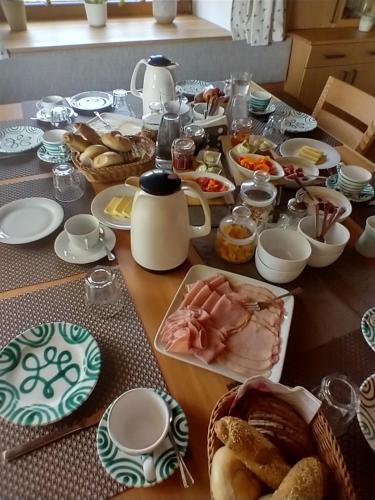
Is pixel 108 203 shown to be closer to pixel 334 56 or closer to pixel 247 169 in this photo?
pixel 247 169

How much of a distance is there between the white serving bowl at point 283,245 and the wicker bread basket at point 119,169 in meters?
0.40

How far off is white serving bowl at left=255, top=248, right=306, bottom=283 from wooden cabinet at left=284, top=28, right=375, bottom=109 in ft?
6.39

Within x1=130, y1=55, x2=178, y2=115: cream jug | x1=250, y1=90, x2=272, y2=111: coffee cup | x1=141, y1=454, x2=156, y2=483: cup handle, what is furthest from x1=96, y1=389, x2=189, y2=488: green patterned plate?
x1=250, y1=90, x2=272, y2=111: coffee cup

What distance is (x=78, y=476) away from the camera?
473 mm

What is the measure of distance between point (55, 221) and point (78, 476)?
550mm

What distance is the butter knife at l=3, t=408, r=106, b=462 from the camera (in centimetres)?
49

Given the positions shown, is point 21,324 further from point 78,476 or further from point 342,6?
point 342,6

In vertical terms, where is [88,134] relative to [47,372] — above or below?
above

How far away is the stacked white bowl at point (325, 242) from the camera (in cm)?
76

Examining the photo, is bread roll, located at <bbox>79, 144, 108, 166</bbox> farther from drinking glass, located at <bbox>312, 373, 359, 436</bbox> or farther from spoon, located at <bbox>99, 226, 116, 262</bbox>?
drinking glass, located at <bbox>312, 373, 359, 436</bbox>

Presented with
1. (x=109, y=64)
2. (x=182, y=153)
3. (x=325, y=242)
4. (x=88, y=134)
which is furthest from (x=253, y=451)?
(x=109, y=64)

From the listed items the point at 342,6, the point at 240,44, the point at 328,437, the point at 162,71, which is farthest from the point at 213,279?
the point at 342,6

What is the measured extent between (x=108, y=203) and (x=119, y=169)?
0.11 meters

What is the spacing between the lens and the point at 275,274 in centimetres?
73
